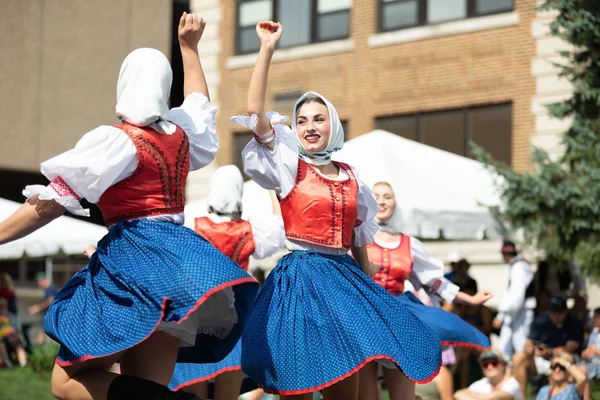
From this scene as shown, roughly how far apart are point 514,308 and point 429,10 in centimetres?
789

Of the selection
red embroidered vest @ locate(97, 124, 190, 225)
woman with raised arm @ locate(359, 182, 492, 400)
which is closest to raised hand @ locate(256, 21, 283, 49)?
red embroidered vest @ locate(97, 124, 190, 225)

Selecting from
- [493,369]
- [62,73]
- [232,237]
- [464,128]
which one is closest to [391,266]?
[232,237]

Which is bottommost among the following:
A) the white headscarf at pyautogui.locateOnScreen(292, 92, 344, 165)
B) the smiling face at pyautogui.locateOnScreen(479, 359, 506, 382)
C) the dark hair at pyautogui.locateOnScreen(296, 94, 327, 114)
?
the smiling face at pyautogui.locateOnScreen(479, 359, 506, 382)

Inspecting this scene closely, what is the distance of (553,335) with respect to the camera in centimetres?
1044

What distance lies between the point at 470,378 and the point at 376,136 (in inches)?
125

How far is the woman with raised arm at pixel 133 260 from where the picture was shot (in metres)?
3.97

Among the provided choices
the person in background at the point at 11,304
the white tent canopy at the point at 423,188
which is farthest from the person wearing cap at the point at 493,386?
the person in background at the point at 11,304

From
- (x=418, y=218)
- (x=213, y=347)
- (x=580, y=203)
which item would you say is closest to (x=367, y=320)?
(x=213, y=347)

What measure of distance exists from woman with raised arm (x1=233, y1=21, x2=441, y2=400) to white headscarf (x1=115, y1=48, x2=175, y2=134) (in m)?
0.55

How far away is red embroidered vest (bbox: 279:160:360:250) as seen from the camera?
4.95 m

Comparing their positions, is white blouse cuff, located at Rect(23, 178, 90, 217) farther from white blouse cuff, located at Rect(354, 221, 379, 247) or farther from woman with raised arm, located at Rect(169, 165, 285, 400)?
woman with raised arm, located at Rect(169, 165, 285, 400)

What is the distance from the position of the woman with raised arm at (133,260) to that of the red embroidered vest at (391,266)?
2.34 metres

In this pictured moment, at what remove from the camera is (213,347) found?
458 cm

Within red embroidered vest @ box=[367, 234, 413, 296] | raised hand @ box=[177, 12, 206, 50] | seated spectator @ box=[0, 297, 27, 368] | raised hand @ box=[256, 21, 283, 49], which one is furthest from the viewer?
seated spectator @ box=[0, 297, 27, 368]
